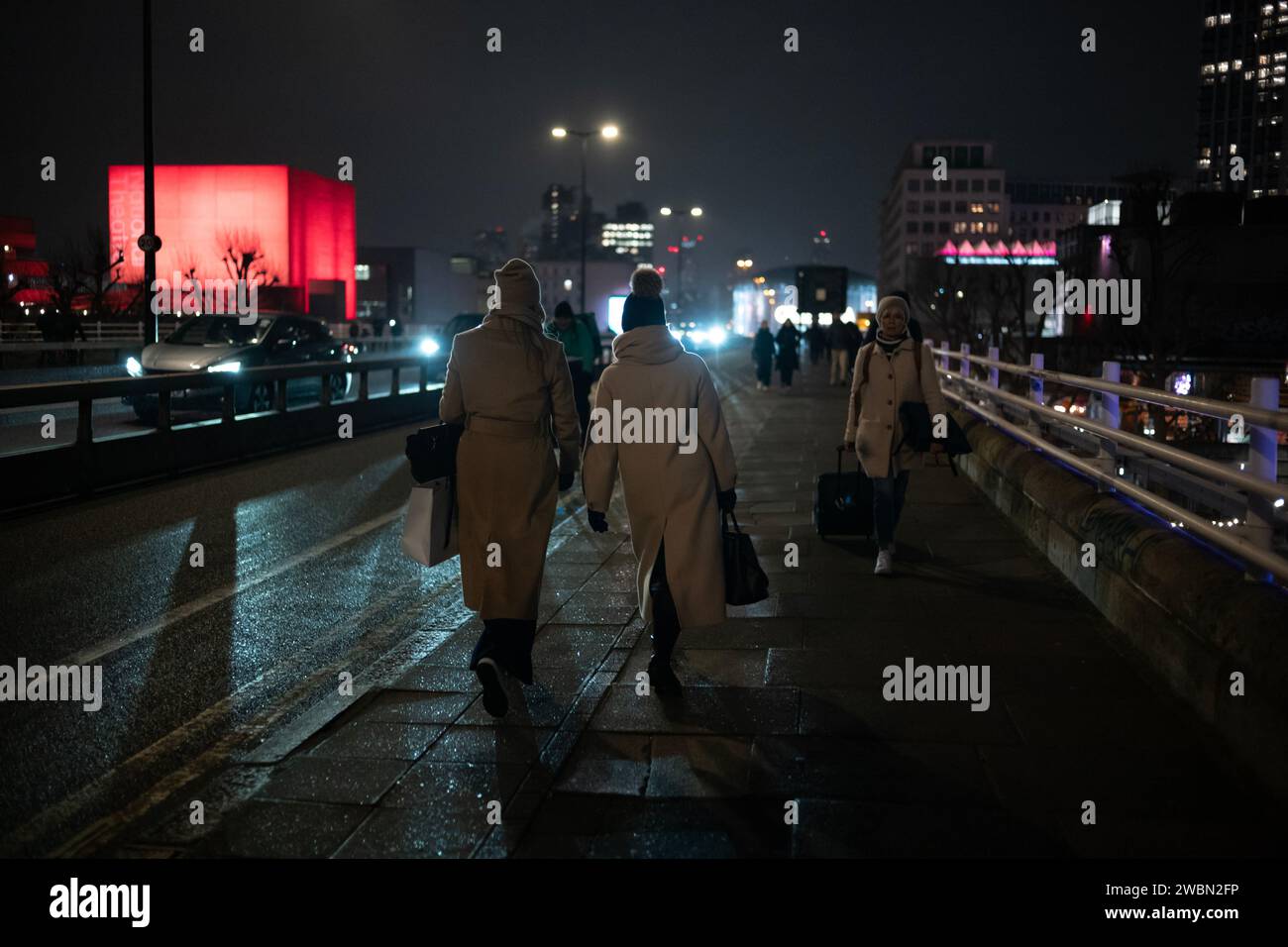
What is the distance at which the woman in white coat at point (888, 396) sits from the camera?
29.0 feet

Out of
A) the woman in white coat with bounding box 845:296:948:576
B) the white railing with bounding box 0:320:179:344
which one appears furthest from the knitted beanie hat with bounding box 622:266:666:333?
the white railing with bounding box 0:320:179:344

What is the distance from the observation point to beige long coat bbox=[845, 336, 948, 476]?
885 cm

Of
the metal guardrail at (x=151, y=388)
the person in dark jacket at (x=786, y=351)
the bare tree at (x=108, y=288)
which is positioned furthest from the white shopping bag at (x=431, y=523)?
the bare tree at (x=108, y=288)

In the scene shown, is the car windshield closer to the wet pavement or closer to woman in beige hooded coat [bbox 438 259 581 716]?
the wet pavement

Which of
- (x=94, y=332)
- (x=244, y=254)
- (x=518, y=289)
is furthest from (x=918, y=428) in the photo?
(x=244, y=254)

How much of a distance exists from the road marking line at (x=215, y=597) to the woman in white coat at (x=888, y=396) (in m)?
3.94

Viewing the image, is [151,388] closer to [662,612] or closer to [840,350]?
[662,612]

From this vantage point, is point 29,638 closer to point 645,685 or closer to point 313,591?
point 313,591

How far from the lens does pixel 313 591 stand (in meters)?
8.66

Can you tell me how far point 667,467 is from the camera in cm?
602

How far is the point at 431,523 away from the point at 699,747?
5.07 ft

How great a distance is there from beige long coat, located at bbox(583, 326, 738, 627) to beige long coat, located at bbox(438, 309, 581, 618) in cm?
23

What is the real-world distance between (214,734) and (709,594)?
215 cm

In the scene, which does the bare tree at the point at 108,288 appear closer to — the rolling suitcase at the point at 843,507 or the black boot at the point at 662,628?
the rolling suitcase at the point at 843,507
